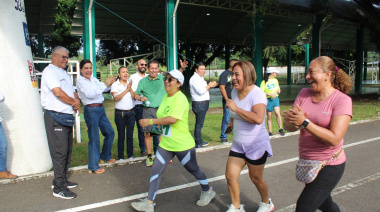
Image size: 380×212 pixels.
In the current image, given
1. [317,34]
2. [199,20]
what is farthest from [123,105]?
[199,20]

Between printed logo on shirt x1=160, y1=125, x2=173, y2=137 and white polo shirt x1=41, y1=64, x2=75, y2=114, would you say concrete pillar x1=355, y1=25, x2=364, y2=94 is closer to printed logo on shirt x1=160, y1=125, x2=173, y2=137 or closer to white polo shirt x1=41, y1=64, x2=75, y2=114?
printed logo on shirt x1=160, y1=125, x2=173, y2=137

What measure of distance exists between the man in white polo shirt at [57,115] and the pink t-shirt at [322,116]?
3183 millimetres

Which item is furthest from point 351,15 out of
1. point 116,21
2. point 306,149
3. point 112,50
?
point 112,50

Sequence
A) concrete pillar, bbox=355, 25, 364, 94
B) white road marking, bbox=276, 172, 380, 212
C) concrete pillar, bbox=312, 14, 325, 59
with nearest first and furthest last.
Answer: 1. white road marking, bbox=276, 172, 380, 212
2. concrete pillar, bbox=312, 14, 325, 59
3. concrete pillar, bbox=355, 25, 364, 94

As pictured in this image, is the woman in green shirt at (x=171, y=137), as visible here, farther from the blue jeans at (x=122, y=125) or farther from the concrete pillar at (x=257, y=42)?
the concrete pillar at (x=257, y=42)

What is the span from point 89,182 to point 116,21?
1849 centimetres

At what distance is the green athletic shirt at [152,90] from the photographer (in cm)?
566

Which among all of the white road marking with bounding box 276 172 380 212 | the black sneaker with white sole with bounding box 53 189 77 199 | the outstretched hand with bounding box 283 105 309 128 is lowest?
the white road marking with bounding box 276 172 380 212

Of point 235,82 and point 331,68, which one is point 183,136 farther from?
point 331,68

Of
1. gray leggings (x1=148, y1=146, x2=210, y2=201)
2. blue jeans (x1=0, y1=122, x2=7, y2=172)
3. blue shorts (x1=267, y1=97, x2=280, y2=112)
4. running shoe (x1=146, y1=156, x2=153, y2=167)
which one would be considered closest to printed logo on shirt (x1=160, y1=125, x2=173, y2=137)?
gray leggings (x1=148, y1=146, x2=210, y2=201)

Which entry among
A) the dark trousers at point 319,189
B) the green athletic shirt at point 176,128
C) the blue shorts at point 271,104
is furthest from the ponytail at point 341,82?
the blue shorts at point 271,104

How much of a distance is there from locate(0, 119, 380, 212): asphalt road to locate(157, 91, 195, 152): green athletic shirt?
0.86 meters

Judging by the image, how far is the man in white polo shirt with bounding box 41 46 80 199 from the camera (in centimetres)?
422

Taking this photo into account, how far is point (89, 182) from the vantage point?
16.2 ft
